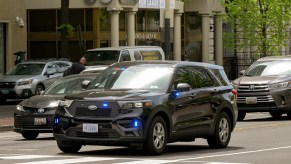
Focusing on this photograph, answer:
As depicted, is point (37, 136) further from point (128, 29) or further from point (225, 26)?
point (225, 26)

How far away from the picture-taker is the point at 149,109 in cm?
1572

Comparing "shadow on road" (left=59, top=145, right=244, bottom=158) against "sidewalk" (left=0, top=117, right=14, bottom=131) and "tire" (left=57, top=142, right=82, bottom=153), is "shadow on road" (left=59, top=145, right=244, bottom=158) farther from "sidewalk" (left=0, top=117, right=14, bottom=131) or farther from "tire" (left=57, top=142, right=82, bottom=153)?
"sidewalk" (left=0, top=117, right=14, bottom=131)

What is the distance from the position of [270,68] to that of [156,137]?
42.7ft

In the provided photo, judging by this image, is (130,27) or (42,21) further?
(42,21)

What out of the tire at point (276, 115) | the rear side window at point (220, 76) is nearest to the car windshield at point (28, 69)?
the tire at point (276, 115)

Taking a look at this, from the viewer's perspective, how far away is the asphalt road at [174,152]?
1507 cm

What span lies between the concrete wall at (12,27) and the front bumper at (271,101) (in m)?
20.7

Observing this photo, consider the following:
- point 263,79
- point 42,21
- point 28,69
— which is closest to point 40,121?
point 263,79

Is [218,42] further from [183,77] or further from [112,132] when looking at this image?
[112,132]

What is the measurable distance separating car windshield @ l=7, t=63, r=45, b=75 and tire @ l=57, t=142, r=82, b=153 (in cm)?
2174

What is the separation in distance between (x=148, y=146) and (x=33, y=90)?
22.1 metres

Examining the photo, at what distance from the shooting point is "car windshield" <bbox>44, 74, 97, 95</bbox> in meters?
21.9

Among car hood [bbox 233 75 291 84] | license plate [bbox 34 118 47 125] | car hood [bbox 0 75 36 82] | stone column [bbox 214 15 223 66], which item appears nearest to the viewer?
license plate [bbox 34 118 47 125]

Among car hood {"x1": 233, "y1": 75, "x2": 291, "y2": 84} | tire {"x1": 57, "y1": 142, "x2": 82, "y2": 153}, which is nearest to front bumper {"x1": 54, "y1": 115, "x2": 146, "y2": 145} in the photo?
tire {"x1": 57, "y1": 142, "x2": 82, "y2": 153}
